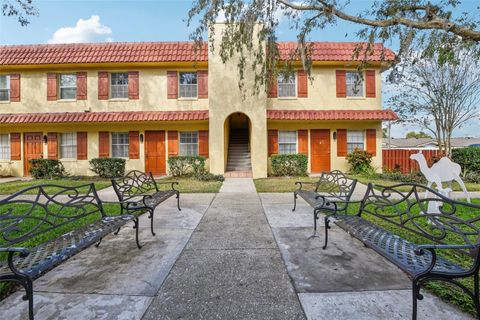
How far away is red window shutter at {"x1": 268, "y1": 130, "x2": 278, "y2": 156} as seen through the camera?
14.0 meters

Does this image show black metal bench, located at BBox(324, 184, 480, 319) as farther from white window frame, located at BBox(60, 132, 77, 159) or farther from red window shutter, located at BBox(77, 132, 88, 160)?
white window frame, located at BBox(60, 132, 77, 159)

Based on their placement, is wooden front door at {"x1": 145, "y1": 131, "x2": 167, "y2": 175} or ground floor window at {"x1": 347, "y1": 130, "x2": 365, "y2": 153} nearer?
wooden front door at {"x1": 145, "y1": 131, "x2": 167, "y2": 175}

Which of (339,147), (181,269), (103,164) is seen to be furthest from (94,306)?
(339,147)

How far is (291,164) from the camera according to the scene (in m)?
12.8

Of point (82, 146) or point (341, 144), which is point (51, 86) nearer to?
point (82, 146)

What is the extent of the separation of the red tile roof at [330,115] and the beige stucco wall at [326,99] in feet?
1.59

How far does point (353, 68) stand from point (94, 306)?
50.0 feet

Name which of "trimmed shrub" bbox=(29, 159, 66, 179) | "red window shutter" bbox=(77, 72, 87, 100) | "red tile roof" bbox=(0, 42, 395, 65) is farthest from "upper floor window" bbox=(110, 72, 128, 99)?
"trimmed shrub" bbox=(29, 159, 66, 179)

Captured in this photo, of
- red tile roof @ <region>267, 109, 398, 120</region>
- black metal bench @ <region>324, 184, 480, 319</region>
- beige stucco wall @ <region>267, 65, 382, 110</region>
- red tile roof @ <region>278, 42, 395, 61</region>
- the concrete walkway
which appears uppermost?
red tile roof @ <region>278, 42, 395, 61</region>

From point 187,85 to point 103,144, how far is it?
578cm

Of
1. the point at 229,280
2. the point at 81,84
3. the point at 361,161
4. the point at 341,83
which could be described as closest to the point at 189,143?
the point at 81,84

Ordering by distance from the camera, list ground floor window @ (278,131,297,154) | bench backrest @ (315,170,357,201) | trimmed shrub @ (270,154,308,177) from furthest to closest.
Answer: ground floor window @ (278,131,297,154)
trimmed shrub @ (270,154,308,177)
bench backrest @ (315,170,357,201)

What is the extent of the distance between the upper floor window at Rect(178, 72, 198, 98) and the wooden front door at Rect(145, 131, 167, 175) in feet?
8.29

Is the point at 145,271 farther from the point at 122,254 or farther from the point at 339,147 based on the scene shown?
the point at 339,147
